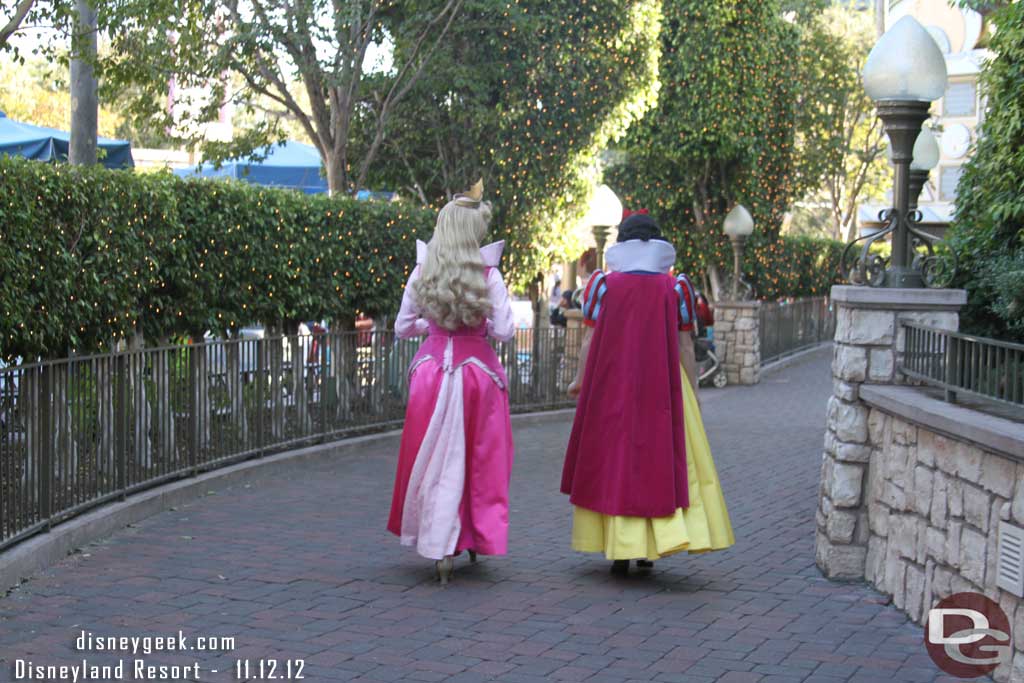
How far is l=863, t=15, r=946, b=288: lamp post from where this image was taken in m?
7.27

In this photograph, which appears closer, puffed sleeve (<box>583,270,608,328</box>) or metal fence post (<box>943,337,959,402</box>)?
metal fence post (<box>943,337,959,402</box>)

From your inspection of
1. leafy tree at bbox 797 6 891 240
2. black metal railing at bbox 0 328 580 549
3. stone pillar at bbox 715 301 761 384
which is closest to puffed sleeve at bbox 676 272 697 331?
black metal railing at bbox 0 328 580 549

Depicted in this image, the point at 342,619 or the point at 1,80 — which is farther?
the point at 1,80

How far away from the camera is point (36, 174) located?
300 inches

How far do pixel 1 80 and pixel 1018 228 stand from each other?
95.1 feet

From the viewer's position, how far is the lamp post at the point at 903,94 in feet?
23.9

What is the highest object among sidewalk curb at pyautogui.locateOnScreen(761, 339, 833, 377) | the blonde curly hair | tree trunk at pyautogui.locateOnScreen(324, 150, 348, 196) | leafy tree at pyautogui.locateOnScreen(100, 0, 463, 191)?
leafy tree at pyautogui.locateOnScreen(100, 0, 463, 191)

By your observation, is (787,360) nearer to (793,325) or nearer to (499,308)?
(793,325)

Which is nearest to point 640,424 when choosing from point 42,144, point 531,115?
point 42,144

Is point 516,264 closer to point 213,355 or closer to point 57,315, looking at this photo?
point 213,355

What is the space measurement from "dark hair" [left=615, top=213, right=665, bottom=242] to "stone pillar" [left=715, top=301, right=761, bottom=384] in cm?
1583

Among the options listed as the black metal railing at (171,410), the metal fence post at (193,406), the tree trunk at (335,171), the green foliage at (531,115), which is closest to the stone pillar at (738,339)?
the green foliage at (531,115)

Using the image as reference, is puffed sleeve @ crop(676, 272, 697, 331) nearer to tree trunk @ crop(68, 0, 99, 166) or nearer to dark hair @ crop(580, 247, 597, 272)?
tree trunk @ crop(68, 0, 99, 166)

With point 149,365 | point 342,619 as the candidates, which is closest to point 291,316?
point 149,365
